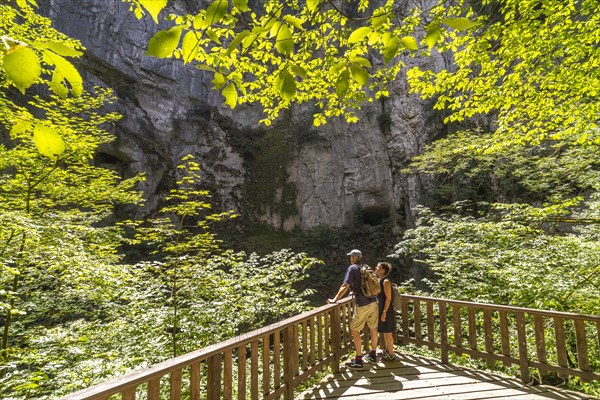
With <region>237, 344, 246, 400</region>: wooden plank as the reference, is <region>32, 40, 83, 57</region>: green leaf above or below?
above

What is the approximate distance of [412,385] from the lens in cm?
313

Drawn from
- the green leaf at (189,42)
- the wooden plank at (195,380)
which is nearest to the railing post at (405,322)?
the wooden plank at (195,380)

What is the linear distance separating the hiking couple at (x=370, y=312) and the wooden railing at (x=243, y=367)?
0.22m

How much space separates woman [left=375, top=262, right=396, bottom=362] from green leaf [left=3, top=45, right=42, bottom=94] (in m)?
3.70

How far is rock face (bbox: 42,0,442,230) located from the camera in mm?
14906

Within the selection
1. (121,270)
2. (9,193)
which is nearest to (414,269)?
(121,270)

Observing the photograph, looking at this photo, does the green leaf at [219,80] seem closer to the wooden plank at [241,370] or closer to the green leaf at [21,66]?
the green leaf at [21,66]

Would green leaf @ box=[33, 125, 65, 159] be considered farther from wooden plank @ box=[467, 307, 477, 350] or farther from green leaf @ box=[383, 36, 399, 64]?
wooden plank @ box=[467, 307, 477, 350]

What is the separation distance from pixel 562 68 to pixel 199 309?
5.53 m

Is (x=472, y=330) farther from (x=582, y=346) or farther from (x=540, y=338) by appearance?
(x=582, y=346)

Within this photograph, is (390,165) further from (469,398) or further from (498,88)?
(469,398)

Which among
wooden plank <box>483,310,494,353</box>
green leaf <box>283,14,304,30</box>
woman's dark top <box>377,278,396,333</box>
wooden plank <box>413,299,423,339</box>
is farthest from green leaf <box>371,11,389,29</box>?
wooden plank <box>413,299,423,339</box>

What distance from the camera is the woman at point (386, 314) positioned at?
3.79 meters

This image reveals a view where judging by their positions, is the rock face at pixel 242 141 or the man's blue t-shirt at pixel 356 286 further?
the rock face at pixel 242 141
